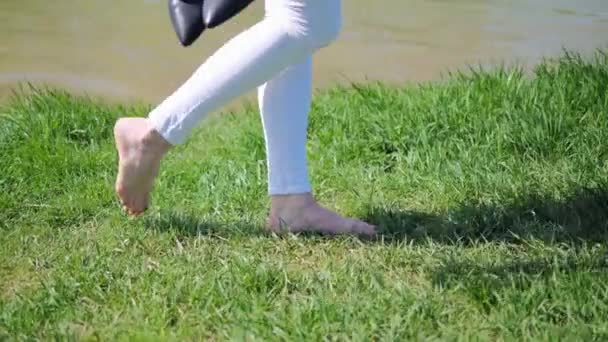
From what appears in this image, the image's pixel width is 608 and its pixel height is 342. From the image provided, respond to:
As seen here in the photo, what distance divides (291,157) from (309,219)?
164mm

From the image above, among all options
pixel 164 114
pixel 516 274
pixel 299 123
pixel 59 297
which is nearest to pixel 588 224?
pixel 516 274

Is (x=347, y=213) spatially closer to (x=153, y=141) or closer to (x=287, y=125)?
(x=287, y=125)

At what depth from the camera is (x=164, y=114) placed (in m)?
2.07

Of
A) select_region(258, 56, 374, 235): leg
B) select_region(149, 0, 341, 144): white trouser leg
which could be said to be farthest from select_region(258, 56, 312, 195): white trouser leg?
select_region(149, 0, 341, 144): white trouser leg

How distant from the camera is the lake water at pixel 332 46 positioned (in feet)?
13.8

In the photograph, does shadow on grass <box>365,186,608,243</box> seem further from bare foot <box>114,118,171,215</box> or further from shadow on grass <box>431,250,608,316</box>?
bare foot <box>114,118,171,215</box>

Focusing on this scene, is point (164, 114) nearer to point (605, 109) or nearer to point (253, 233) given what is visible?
point (253, 233)

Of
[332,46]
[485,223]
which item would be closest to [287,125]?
[485,223]

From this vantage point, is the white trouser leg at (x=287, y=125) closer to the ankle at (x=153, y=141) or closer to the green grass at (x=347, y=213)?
the green grass at (x=347, y=213)

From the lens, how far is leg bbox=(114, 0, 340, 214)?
202 cm

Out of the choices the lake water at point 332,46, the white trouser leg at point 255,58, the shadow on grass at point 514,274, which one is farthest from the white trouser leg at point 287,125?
the lake water at point 332,46

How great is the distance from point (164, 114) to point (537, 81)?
1723 mm

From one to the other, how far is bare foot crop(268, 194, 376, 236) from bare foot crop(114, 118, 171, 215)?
1.04 ft

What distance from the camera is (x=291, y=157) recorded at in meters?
2.21
